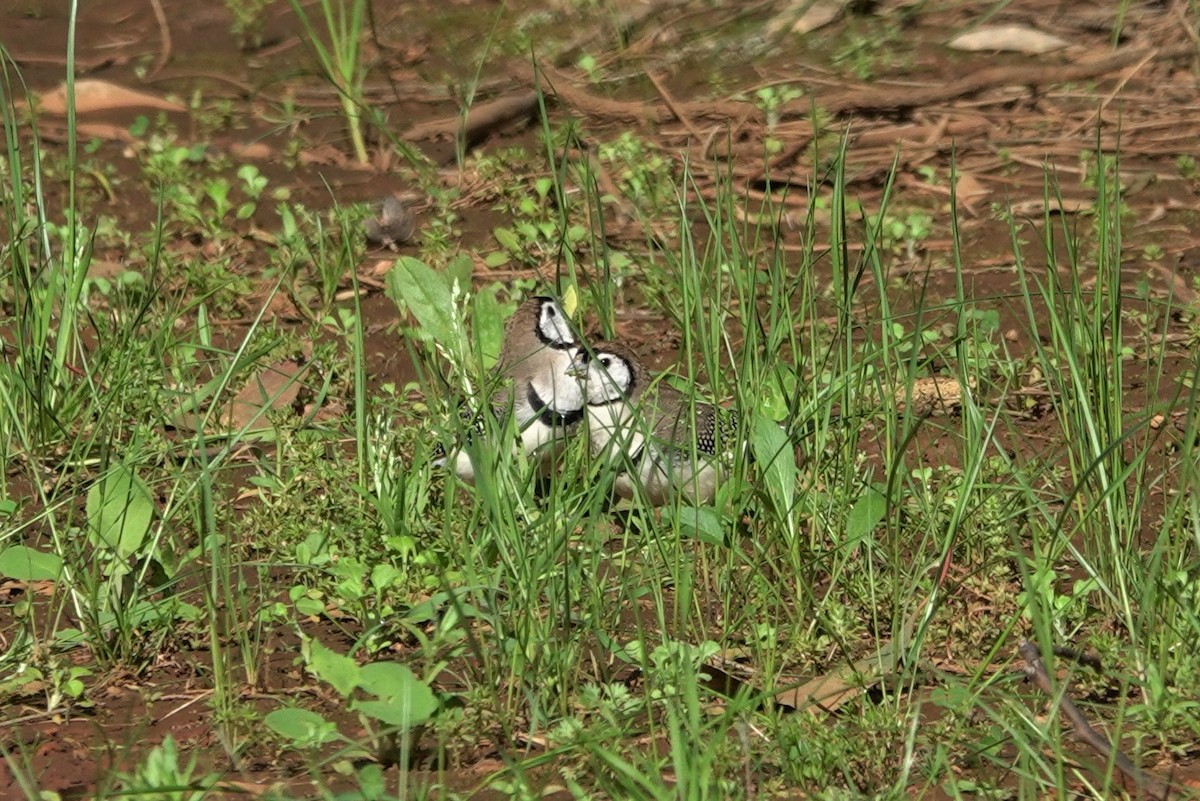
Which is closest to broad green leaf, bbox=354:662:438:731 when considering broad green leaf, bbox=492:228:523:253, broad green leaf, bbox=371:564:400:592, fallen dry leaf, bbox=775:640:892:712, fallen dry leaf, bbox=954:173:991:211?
broad green leaf, bbox=371:564:400:592

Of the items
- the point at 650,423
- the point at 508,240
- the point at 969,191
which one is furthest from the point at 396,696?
the point at 969,191

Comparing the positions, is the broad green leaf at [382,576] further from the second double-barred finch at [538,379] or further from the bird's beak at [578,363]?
the bird's beak at [578,363]

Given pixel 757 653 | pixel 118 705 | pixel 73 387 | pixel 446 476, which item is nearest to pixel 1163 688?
pixel 757 653

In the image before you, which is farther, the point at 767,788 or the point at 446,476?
the point at 446,476

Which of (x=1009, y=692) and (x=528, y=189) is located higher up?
(x=528, y=189)

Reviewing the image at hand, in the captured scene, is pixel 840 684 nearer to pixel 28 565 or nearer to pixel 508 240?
pixel 28 565

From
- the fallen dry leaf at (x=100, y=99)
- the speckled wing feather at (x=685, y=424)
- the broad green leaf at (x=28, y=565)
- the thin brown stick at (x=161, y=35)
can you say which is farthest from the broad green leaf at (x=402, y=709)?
the thin brown stick at (x=161, y=35)

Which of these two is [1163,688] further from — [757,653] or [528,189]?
[528,189]

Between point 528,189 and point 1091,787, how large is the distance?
3898 mm

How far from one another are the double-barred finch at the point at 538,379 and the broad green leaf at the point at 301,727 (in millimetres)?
1233

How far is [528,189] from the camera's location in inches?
253

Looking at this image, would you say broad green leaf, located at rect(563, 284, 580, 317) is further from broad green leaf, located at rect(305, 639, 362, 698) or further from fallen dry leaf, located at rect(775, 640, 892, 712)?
broad green leaf, located at rect(305, 639, 362, 698)

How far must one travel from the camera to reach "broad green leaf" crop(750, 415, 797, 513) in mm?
3998

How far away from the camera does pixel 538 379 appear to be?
4.95m
